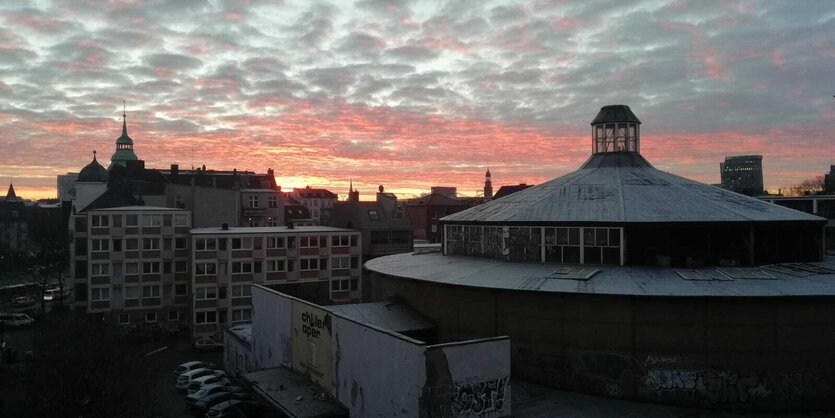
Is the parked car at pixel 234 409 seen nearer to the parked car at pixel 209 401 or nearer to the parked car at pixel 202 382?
the parked car at pixel 209 401

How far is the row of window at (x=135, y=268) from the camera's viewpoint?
173 ft

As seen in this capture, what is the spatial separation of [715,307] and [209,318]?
44899mm

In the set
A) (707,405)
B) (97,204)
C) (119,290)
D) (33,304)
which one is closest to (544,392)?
(707,405)

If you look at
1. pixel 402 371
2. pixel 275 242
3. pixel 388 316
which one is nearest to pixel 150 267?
pixel 275 242

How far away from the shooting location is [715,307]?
21.7 metres

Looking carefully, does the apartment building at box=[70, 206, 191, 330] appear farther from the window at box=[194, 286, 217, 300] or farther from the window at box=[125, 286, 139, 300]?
the window at box=[194, 286, 217, 300]

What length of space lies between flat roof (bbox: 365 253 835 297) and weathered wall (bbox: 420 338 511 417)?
16.3ft

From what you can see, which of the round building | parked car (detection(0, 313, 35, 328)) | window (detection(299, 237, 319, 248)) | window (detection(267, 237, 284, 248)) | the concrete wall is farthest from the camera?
parked car (detection(0, 313, 35, 328))

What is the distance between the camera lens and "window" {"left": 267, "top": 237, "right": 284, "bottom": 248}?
180 ft

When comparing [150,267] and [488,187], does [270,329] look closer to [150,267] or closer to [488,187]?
[150,267]

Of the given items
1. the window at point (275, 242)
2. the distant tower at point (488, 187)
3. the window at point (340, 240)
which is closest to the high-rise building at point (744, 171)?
the distant tower at point (488, 187)

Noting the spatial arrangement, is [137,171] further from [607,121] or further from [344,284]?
[607,121]

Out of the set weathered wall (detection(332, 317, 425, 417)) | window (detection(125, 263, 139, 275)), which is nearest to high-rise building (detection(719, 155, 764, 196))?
window (detection(125, 263, 139, 275))

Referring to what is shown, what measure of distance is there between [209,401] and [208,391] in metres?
1.46
